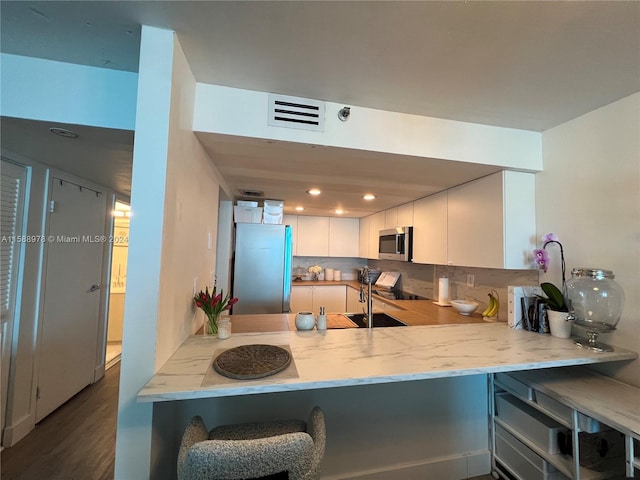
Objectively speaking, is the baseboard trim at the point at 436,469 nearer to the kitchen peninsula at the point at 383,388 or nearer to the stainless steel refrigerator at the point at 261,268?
the kitchen peninsula at the point at 383,388

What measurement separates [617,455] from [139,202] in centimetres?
261

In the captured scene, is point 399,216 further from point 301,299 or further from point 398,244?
point 301,299

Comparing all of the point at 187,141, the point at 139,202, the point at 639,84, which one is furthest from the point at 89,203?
the point at 639,84

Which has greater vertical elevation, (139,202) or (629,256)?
(139,202)

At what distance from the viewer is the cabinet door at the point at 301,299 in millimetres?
3918

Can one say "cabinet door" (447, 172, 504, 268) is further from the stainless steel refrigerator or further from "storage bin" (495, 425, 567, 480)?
the stainless steel refrigerator

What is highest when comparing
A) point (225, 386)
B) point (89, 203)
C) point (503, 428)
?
point (89, 203)

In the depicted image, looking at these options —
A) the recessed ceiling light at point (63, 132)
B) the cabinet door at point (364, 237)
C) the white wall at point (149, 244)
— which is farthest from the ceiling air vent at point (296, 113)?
the cabinet door at point (364, 237)

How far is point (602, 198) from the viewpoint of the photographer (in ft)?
4.81

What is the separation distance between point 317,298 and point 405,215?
185cm

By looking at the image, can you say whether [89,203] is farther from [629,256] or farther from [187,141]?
[629,256]

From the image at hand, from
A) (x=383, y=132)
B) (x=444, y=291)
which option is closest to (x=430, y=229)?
(x=444, y=291)

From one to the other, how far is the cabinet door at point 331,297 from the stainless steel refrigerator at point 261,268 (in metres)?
1.15

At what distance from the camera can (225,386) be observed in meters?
0.93
